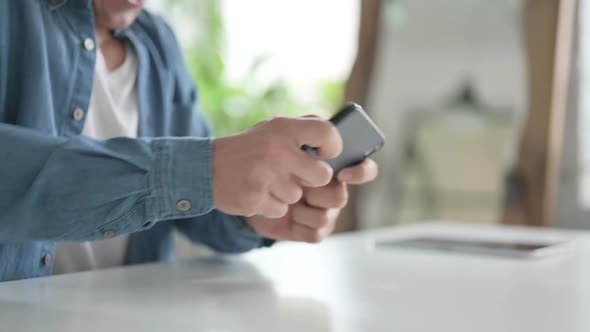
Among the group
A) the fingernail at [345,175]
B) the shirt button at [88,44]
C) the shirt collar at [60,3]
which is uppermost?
the shirt collar at [60,3]

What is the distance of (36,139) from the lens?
83 cm

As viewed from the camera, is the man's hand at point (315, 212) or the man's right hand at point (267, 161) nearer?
the man's right hand at point (267, 161)

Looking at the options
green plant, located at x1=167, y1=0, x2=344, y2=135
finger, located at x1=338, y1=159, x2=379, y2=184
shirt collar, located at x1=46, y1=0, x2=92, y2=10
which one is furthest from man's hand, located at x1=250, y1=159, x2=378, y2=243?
green plant, located at x1=167, y1=0, x2=344, y2=135

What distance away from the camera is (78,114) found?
1.06 m

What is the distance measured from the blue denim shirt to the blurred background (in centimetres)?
133

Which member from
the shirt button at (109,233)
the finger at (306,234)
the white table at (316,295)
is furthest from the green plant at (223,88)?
the shirt button at (109,233)

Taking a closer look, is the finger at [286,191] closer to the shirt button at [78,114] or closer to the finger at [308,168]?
the finger at [308,168]

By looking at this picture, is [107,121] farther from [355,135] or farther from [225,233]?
[355,135]

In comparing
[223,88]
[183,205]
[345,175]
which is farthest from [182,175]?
[223,88]

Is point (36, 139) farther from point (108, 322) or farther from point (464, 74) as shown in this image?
point (464, 74)

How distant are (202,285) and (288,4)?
2.83 metres

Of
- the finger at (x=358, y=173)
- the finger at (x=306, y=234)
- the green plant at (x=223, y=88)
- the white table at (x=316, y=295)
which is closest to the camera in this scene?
the white table at (x=316, y=295)

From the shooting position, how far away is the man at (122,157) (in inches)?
31.8

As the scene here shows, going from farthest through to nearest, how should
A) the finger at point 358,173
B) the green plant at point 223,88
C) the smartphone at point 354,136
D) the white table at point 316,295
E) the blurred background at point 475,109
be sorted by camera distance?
the green plant at point 223,88 → the blurred background at point 475,109 → the finger at point 358,173 → the smartphone at point 354,136 → the white table at point 316,295
